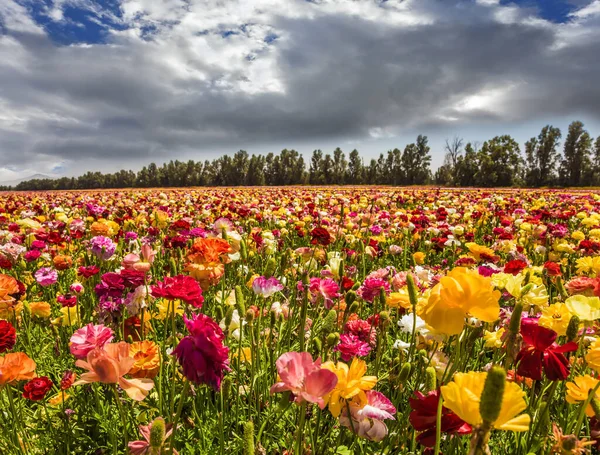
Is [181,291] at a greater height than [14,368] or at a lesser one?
greater

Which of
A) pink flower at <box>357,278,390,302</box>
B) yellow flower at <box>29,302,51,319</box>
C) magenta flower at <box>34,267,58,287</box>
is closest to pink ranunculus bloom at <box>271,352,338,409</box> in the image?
pink flower at <box>357,278,390,302</box>

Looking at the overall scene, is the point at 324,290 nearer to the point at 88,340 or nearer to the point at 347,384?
the point at 347,384

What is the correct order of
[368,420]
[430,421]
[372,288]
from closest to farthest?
1. [430,421]
2. [368,420]
3. [372,288]

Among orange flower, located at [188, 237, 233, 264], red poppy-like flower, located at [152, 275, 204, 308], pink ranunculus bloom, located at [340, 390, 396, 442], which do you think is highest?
orange flower, located at [188, 237, 233, 264]

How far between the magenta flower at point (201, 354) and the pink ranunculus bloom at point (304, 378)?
18 centimetres

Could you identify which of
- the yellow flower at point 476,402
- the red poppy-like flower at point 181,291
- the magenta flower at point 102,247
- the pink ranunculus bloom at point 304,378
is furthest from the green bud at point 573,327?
the magenta flower at point 102,247

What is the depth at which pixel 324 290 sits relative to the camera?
183 cm

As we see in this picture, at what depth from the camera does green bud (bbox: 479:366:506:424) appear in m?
0.55

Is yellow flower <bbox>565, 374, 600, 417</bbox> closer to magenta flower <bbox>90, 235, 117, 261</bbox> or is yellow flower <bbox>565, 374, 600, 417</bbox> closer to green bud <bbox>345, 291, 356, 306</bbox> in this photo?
green bud <bbox>345, 291, 356, 306</bbox>

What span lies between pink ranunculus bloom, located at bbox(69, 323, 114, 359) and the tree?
231ft

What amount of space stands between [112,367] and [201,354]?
0.20 metres

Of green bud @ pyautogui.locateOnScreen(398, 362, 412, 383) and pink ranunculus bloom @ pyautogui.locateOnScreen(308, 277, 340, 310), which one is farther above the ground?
pink ranunculus bloom @ pyautogui.locateOnScreen(308, 277, 340, 310)

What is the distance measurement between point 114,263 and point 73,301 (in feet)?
3.75

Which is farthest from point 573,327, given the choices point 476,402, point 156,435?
point 156,435
